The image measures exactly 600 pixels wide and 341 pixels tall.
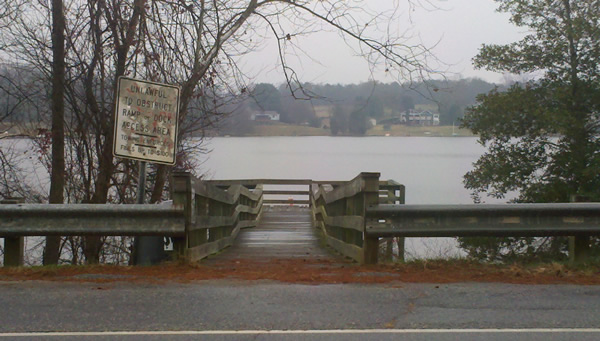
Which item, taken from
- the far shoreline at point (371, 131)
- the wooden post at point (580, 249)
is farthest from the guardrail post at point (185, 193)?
the far shoreline at point (371, 131)

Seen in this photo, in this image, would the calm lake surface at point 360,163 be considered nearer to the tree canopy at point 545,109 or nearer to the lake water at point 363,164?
the lake water at point 363,164

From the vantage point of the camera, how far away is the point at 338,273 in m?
7.32

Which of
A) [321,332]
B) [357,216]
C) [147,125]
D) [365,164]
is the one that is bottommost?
[321,332]

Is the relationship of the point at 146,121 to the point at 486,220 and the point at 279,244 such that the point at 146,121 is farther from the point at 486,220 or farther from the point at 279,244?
the point at 279,244

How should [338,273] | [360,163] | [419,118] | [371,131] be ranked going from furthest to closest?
[360,163] → [371,131] → [419,118] → [338,273]

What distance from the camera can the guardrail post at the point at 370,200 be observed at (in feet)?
25.5

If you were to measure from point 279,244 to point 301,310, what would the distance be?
749 cm

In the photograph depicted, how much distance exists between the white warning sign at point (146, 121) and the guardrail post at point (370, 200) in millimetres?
2335

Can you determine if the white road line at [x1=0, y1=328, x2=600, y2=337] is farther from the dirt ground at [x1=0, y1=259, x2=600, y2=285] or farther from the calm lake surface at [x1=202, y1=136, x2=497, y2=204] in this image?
the calm lake surface at [x1=202, y1=136, x2=497, y2=204]

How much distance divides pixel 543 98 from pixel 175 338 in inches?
656

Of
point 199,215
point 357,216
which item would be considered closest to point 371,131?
point 357,216

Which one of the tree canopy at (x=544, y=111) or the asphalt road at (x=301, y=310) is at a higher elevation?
the tree canopy at (x=544, y=111)

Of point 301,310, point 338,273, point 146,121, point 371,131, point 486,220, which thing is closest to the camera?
point 301,310

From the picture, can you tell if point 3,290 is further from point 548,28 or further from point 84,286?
point 548,28
